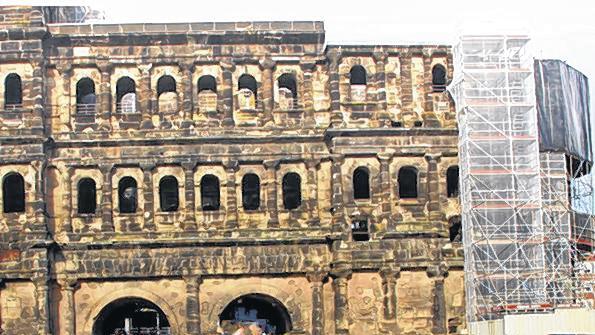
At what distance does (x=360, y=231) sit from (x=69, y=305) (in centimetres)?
952

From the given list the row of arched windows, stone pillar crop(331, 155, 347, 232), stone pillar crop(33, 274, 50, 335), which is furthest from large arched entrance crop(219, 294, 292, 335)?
stone pillar crop(33, 274, 50, 335)

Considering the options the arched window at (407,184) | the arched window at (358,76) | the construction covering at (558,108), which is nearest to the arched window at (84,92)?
the arched window at (358,76)

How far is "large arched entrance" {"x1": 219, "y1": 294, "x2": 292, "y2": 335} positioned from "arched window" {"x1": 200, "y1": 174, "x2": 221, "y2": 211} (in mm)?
3177

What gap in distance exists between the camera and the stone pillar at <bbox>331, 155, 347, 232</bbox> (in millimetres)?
40125

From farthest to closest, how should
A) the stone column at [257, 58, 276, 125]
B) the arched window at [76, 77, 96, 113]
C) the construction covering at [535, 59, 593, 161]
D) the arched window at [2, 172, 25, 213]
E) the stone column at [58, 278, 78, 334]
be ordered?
the construction covering at [535, 59, 593, 161]
the arched window at [76, 77, 96, 113]
the stone column at [257, 58, 276, 125]
the arched window at [2, 172, 25, 213]
the stone column at [58, 278, 78, 334]

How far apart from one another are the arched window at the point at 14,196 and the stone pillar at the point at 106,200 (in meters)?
2.73

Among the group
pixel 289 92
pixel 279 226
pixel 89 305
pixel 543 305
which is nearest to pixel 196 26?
pixel 289 92

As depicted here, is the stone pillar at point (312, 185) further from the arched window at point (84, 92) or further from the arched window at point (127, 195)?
the arched window at point (84, 92)

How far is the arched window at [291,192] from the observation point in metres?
41.6

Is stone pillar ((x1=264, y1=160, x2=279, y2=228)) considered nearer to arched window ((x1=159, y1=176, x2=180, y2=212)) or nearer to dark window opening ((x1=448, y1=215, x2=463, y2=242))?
arched window ((x1=159, y1=176, x2=180, y2=212))

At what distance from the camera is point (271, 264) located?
39.8 meters

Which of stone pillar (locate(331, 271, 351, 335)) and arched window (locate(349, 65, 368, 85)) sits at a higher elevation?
arched window (locate(349, 65, 368, 85))

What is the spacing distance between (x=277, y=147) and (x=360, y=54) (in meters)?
4.14

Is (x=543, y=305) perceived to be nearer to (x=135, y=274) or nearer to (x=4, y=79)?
(x=135, y=274)
